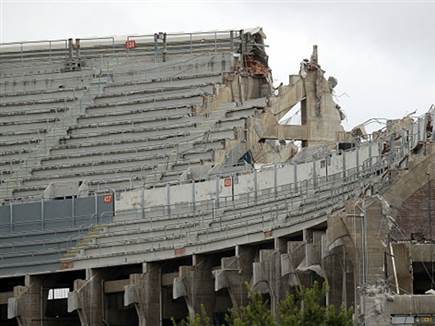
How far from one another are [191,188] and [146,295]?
5024 millimetres

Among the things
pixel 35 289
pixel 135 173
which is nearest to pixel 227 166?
pixel 135 173

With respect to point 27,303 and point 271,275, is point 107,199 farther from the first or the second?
point 271,275

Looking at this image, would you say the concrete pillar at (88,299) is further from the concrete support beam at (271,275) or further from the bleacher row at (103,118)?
the concrete support beam at (271,275)

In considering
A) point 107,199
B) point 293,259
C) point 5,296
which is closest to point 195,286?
point 107,199

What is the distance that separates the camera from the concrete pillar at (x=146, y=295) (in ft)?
236

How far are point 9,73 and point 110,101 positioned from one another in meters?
8.14

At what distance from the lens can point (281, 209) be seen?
67375 millimetres

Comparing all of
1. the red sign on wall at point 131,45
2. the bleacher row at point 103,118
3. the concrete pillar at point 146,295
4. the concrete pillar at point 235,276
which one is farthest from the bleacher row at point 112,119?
the concrete pillar at point 235,276

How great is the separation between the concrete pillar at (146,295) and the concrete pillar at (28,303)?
4860 mm

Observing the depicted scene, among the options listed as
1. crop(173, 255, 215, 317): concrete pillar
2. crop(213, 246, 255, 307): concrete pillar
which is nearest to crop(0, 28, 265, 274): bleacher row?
crop(173, 255, 215, 317): concrete pillar

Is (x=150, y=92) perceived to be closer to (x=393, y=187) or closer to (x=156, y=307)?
(x=156, y=307)

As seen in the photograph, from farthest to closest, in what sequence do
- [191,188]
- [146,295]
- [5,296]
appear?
[5,296] → [191,188] → [146,295]

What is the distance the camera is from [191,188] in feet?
245

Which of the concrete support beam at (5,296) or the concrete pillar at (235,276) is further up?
the concrete pillar at (235,276)
